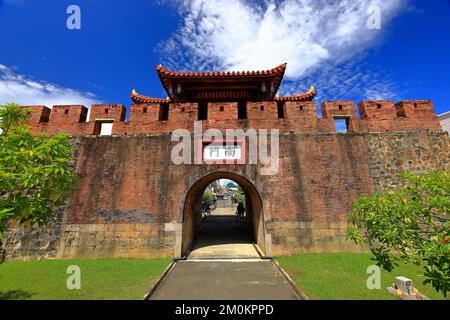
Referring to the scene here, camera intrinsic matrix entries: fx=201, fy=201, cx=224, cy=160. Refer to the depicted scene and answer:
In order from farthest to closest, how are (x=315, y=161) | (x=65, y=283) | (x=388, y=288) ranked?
(x=315, y=161) < (x=65, y=283) < (x=388, y=288)

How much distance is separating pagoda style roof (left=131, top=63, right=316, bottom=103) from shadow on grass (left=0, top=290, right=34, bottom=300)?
28.3 feet

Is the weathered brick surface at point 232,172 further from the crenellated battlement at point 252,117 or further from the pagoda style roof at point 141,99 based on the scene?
the pagoda style roof at point 141,99

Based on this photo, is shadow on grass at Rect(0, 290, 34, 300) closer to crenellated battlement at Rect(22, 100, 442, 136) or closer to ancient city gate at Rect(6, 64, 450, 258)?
ancient city gate at Rect(6, 64, 450, 258)

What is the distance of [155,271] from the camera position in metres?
6.63

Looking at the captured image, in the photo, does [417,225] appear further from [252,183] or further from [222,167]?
[222,167]

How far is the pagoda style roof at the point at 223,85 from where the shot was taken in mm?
9367

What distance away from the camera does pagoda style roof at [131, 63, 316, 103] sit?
30.7 feet

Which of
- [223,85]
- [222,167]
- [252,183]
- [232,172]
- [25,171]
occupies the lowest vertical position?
[25,171]

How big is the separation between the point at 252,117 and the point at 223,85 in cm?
229

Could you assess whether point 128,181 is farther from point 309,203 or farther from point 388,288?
point 388,288

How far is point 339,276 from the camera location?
5984mm

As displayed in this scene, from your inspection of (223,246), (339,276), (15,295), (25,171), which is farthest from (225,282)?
(25,171)
